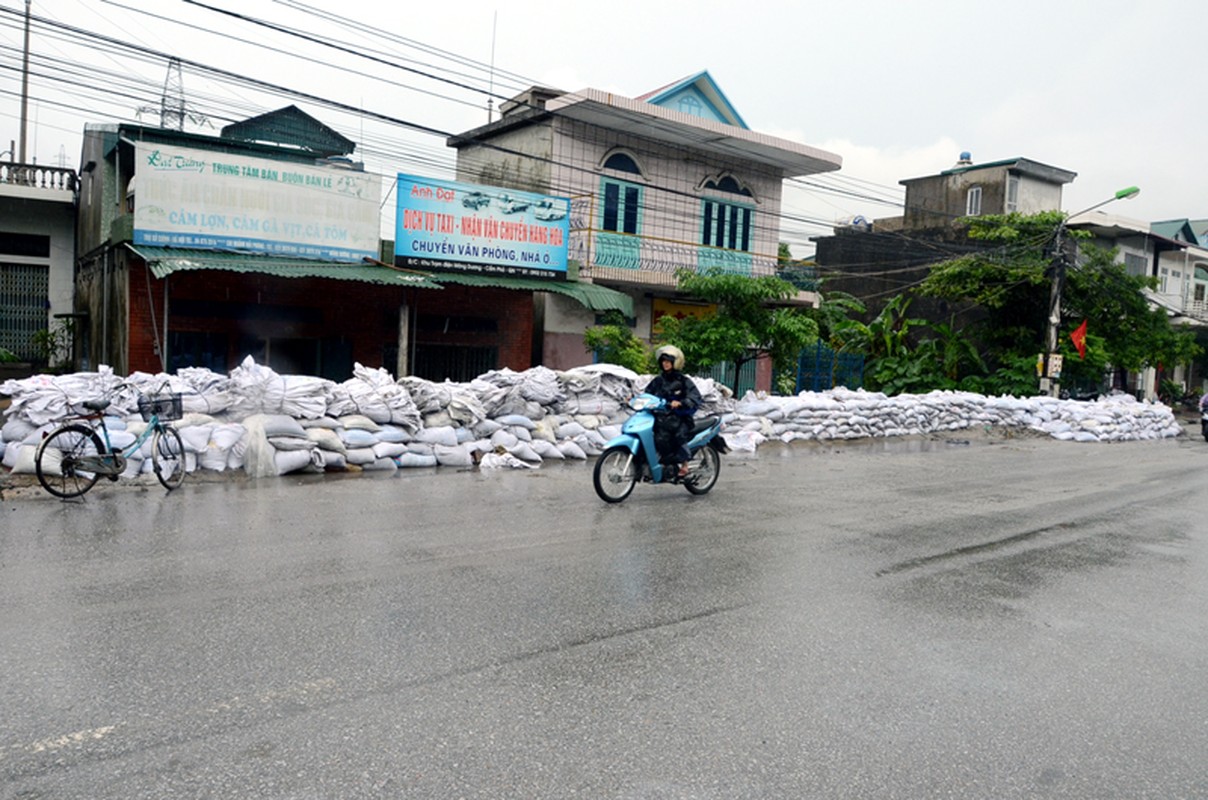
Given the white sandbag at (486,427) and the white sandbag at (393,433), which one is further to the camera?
the white sandbag at (486,427)

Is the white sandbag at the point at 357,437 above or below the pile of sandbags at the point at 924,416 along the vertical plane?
below

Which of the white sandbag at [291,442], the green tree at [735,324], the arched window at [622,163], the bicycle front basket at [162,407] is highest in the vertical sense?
the arched window at [622,163]

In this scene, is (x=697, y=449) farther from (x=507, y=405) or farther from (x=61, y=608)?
(x=61, y=608)

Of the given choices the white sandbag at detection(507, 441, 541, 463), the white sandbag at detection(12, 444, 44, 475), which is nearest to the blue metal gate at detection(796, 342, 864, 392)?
the white sandbag at detection(507, 441, 541, 463)

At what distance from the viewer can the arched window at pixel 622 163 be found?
21.0 meters

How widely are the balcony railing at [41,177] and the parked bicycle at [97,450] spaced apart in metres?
15.4

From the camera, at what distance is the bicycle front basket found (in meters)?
8.55

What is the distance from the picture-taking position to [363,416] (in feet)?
34.3

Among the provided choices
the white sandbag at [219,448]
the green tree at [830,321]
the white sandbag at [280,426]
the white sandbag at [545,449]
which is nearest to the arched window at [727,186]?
the green tree at [830,321]

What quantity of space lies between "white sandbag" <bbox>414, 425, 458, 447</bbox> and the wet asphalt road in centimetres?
266

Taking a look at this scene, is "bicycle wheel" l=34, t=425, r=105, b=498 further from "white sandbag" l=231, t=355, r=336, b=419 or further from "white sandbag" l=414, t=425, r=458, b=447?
"white sandbag" l=414, t=425, r=458, b=447

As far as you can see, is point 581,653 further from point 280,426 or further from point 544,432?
point 544,432

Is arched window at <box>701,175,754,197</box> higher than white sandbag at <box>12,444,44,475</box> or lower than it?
higher

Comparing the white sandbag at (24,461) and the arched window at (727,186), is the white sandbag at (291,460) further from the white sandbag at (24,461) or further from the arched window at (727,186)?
the arched window at (727,186)
